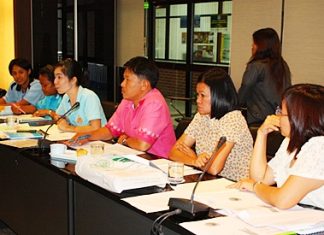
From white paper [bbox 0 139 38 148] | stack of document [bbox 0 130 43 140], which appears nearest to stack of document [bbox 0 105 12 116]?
stack of document [bbox 0 130 43 140]

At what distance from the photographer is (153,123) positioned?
10.0 feet

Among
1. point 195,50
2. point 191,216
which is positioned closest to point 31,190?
point 191,216

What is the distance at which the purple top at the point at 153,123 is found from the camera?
303 cm

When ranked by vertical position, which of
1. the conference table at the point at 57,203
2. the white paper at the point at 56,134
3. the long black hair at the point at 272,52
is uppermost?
the long black hair at the point at 272,52

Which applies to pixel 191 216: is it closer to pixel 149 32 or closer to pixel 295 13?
pixel 295 13

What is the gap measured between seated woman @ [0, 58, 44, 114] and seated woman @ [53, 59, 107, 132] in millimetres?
1072

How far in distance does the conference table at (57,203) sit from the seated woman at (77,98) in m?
0.73

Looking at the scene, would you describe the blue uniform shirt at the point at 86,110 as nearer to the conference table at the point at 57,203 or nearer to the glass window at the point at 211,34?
the conference table at the point at 57,203

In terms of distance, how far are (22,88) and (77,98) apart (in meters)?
1.62

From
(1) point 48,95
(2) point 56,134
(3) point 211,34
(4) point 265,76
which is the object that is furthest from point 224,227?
(3) point 211,34

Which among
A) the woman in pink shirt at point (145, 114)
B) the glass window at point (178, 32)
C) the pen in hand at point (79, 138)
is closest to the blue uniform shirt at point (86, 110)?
the woman in pink shirt at point (145, 114)

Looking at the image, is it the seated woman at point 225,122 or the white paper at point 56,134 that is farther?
the white paper at point 56,134

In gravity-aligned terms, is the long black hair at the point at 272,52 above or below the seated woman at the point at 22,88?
above

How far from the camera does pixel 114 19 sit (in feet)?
21.5
